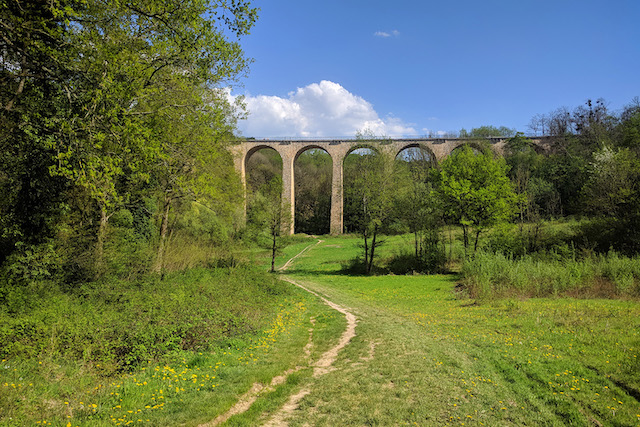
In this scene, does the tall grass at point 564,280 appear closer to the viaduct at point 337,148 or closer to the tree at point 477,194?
the tree at point 477,194

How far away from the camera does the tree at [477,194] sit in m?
23.0

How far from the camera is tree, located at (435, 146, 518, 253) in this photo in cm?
2302

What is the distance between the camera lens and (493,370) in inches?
221

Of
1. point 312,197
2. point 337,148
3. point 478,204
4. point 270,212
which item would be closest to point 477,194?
point 478,204

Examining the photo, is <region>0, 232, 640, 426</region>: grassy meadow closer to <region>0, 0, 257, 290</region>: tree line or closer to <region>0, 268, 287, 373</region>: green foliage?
<region>0, 268, 287, 373</region>: green foliage

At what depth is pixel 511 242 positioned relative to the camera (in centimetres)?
2253

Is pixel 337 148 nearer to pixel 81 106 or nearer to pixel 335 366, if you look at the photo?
pixel 81 106

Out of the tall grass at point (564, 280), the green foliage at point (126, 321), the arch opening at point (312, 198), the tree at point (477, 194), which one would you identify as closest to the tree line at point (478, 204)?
the tree at point (477, 194)

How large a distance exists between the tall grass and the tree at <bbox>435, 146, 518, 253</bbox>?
731 centimetres

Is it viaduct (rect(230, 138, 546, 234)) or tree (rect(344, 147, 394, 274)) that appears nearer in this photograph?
tree (rect(344, 147, 394, 274))

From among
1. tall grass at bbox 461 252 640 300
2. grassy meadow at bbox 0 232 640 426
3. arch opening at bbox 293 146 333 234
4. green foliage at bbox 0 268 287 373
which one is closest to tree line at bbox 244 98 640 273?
tall grass at bbox 461 252 640 300

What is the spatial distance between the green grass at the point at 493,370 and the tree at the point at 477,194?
13.1 m

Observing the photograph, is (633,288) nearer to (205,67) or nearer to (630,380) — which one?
(630,380)

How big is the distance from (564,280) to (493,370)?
10.3 m
